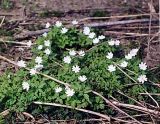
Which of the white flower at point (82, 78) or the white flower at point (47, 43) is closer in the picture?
the white flower at point (82, 78)

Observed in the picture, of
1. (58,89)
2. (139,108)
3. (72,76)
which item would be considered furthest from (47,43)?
(139,108)

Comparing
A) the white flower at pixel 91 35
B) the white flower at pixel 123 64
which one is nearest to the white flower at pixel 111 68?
the white flower at pixel 123 64

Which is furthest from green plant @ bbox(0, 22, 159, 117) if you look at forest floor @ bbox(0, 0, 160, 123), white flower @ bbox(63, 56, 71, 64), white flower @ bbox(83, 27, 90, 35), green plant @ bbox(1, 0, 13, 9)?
green plant @ bbox(1, 0, 13, 9)

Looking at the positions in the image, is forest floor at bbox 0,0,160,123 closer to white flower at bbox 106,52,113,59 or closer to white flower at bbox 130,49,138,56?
white flower at bbox 130,49,138,56

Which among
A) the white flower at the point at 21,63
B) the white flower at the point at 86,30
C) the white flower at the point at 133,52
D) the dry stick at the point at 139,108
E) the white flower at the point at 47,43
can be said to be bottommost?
the dry stick at the point at 139,108

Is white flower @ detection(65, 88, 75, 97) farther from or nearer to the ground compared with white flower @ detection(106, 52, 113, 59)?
nearer to the ground

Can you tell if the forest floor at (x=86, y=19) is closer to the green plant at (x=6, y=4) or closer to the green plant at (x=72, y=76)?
the green plant at (x=6, y=4)

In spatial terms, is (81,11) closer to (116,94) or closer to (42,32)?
(42,32)

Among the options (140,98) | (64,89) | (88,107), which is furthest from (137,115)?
(64,89)
